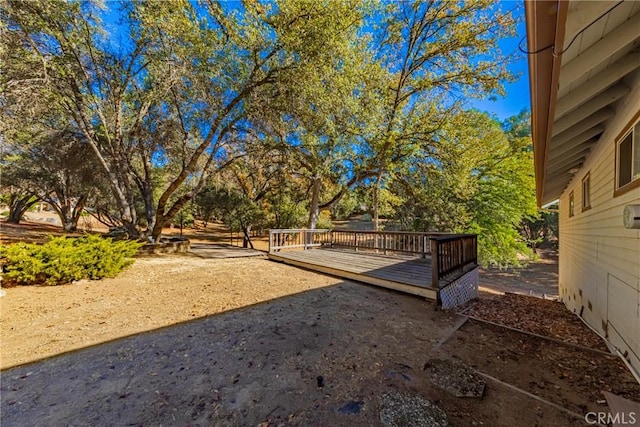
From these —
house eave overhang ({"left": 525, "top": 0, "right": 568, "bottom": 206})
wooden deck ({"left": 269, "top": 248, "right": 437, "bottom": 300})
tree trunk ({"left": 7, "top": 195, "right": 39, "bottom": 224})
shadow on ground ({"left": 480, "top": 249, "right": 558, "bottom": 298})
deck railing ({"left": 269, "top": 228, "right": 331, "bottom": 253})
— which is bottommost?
shadow on ground ({"left": 480, "top": 249, "right": 558, "bottom": 298})

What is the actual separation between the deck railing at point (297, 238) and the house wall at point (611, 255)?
8002mm

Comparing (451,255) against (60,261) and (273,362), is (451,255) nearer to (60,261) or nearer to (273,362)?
(273,362)

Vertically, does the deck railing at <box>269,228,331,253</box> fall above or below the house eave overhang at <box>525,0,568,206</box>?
below

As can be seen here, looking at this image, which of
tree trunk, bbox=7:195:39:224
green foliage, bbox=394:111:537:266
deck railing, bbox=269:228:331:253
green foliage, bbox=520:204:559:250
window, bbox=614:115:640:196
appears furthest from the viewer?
green foliage, bbox=520:204:559:250

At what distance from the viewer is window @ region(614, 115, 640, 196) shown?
2662mm

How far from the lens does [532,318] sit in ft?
14.8

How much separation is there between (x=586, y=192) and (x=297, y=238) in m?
8.99

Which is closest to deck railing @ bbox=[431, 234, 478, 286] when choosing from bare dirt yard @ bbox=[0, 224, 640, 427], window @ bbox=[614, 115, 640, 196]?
bare dirt yard @ bbox=[0, 224, 640, 427]

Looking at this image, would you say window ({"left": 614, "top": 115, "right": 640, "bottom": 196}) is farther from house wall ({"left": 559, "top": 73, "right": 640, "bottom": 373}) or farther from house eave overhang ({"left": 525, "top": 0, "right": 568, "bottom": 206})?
house eave overhang ({"left": 525, "top": 0, "right": 568, "bottom": 206})

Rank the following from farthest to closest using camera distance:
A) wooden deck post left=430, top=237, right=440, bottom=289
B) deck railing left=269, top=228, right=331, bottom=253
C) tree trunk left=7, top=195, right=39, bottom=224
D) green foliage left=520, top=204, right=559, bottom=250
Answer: green foliage left=520, top=204, right=559, bottom=250 < tree trunk left=7, top=195, right=39, bottom=224 < deck railing left=269, top=228, right=331, bottom=253 < wooden deck post left=430, top=237, right=440, bottom=289

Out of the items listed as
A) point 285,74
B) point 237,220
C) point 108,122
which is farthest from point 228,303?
point 237,220

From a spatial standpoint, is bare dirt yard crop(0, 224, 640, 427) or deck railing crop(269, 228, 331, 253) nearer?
bare dirt yard crop(0, 224, 640, 427)

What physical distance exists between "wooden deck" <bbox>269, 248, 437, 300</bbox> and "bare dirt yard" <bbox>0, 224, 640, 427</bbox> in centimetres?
36

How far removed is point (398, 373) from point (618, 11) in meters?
3.57
